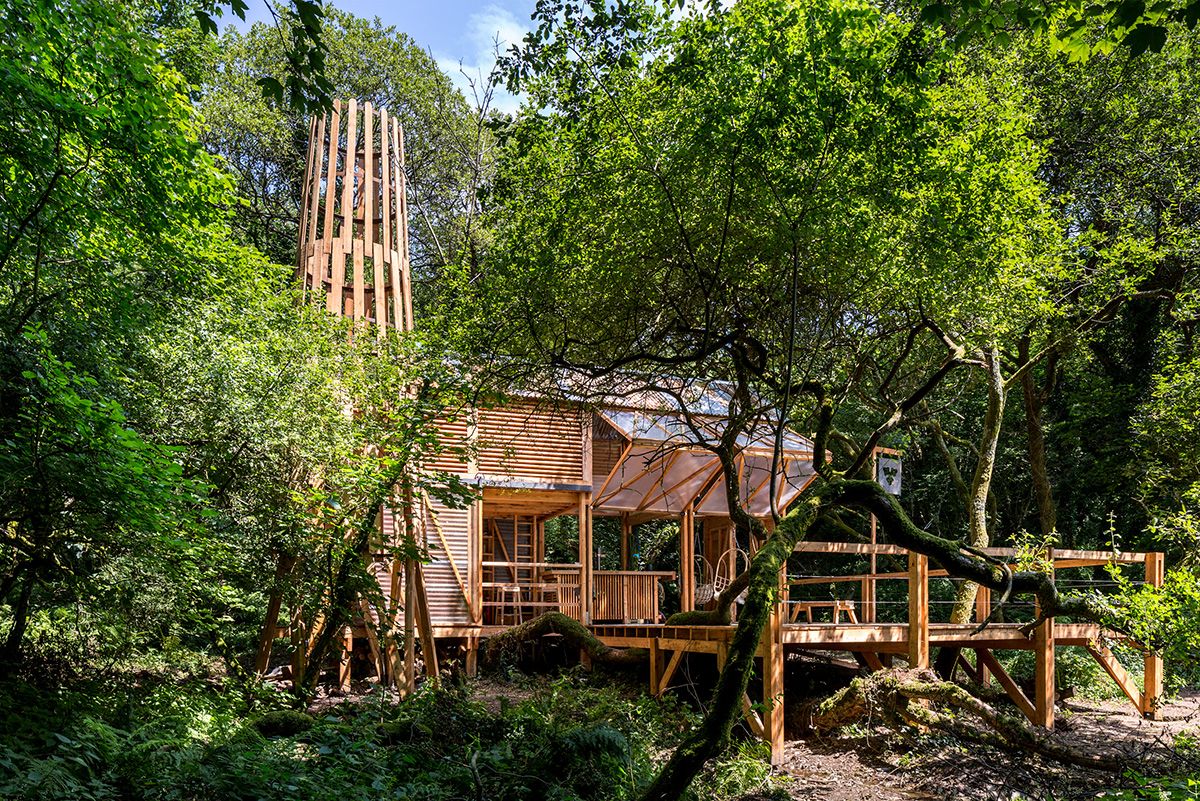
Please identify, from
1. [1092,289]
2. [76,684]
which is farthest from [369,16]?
[76,684]

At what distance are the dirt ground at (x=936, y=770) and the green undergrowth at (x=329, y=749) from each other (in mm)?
786

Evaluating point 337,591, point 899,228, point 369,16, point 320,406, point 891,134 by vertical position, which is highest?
point 369,16

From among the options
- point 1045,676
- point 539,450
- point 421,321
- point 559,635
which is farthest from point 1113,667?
point 421,321

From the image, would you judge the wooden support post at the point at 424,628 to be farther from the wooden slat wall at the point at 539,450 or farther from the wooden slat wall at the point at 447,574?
the wooden slat wall at the point at 539,450

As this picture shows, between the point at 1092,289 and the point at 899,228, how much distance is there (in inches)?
361

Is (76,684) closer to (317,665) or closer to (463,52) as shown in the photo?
(317,665)

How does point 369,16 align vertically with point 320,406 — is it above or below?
above

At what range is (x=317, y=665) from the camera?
878cm

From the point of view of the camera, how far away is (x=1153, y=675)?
11914mm

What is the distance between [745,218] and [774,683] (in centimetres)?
466

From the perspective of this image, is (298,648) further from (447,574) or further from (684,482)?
(684,482)

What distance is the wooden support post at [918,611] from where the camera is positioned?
10.1 metres

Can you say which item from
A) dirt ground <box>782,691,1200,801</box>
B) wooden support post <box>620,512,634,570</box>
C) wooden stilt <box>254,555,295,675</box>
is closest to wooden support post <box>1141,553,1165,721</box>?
dirt ground <box>782,691,1200,801</box>

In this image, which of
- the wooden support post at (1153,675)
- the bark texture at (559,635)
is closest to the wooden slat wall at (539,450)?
the bark texture at (559,635)
